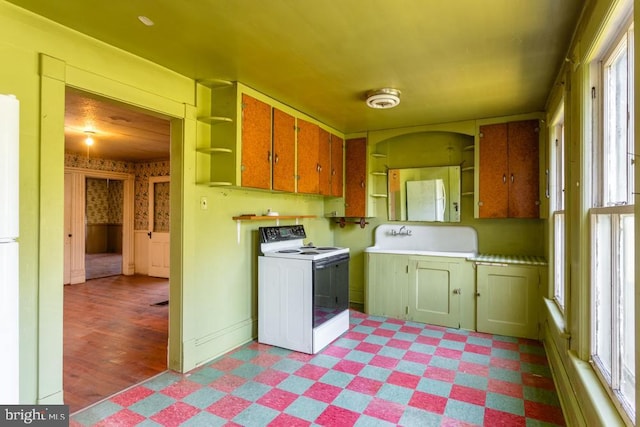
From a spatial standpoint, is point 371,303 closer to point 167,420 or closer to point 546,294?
point 546,294

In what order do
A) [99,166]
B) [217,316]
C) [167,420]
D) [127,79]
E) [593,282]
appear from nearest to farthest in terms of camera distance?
1. [593,282]
2. [167,420]
3. [127,79]
4. [217,316]
5. [99,166]

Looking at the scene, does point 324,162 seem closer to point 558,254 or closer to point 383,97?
point 383,97

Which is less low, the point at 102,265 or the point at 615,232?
the point at 615,232

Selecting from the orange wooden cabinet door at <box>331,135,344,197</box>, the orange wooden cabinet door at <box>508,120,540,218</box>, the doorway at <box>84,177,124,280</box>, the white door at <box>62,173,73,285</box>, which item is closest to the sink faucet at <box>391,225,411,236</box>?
the orange wooden cabinet door at <box>331,135,344,197</box>

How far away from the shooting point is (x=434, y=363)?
3002 mm

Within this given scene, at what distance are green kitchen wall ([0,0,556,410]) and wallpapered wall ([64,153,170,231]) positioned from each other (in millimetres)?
3906

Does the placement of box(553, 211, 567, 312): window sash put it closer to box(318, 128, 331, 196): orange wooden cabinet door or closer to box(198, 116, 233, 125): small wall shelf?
box(318, 128, 331, 196): orange wooden cabinet door

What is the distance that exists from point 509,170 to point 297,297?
8.93 ft

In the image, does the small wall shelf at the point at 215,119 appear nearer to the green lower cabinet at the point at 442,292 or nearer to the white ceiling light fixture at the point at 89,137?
the green lower cabinet at the point at 442,292

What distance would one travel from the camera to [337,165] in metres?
4.65

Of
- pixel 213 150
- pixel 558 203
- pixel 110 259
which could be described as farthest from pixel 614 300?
pixel 110 259

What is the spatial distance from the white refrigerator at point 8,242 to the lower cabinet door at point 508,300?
3789 millimetres

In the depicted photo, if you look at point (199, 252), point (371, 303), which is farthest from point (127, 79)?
point (371, 303)

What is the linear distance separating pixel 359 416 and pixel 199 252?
176 cm
